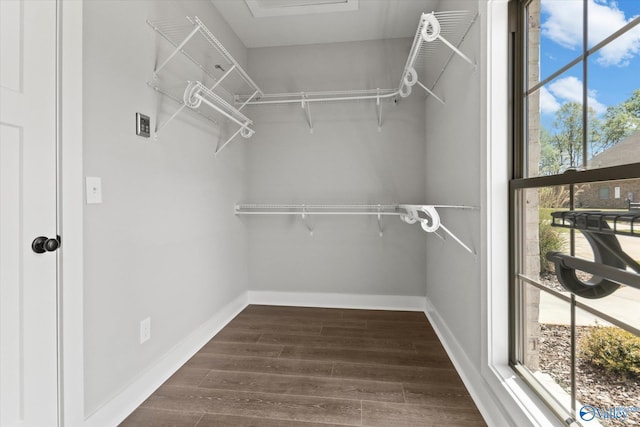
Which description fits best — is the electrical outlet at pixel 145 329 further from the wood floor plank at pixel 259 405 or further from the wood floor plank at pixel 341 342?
the wood floor plank at pixel 341 342

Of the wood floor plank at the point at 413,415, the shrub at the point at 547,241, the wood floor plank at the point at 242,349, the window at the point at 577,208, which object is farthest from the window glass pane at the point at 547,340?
the wood floor plank at the point at 242,349

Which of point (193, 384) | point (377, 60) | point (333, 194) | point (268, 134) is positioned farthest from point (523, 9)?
point (193, 384)

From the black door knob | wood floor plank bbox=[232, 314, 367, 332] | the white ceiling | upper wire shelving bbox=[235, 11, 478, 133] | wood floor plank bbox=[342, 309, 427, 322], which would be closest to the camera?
the black door knob

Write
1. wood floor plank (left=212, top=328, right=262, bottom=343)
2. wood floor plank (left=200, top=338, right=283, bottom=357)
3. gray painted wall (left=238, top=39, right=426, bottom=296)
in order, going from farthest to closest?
gray painted wall (left=238, top=39, right=426, bottom=296) < wood floor plank (left=212, top=328, right=262, bottom=343) < wood floor plank (left=200, top=338, right=283, bottom=357)

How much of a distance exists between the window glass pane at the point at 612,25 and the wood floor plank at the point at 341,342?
1.79 metres

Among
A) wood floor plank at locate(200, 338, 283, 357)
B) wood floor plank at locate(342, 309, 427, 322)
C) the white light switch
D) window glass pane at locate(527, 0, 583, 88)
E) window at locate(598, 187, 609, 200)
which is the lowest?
wood floor plank at locate(200, 338, 283, 357)

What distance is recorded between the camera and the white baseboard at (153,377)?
1.32 metres

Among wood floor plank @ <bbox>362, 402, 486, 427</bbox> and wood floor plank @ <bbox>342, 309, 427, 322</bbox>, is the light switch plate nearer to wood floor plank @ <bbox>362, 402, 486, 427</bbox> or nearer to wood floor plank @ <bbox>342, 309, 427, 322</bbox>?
wood floor plank @ <bbox>362, 402, 486, 427</bbox>

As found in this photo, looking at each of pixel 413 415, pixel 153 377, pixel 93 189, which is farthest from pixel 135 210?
pixel 413 415

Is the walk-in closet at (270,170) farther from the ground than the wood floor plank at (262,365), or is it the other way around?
the walk-in closet at (270,170)

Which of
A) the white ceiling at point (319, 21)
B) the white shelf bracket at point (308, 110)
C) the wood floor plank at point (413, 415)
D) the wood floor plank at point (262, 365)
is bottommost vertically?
the wood floor plank at point (413, 415)

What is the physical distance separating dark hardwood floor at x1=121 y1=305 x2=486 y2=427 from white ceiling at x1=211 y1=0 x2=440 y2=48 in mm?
2502

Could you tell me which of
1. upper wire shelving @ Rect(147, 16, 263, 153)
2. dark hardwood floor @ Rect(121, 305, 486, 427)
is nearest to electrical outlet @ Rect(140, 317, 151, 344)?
dark hardwood floor @ Rect(121, 305, 486, 427)

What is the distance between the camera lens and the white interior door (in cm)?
97
